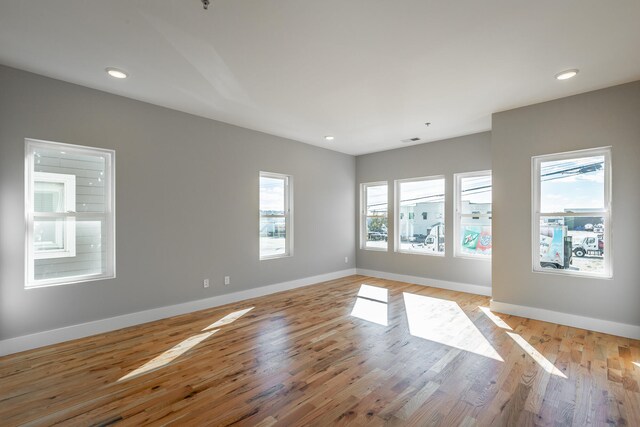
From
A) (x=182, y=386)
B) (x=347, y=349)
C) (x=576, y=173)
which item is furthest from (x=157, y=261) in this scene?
(x=576, y=173)

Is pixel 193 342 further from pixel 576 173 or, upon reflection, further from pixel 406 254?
pixel 576 173

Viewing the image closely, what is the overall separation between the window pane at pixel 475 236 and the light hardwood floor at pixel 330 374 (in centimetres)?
150

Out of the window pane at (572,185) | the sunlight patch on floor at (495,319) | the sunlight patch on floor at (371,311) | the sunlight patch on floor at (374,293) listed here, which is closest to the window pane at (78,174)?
the sunlight patch on floor at (371,311)

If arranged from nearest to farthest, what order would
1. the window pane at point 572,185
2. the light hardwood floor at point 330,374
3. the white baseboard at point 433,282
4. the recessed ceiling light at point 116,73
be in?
the light hardwood floor at point 330,374 < the recessed ceiling light at point 116,73 < the window pane at point 572,185 < the white baseboard at point 433,282

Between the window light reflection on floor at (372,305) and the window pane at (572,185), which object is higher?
the window pane at (572,185)

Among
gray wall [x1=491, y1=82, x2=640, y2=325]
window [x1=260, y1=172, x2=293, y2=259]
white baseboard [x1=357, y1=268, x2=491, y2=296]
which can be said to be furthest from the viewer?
window [x1=260, y1=172, x2=293, y2=259]

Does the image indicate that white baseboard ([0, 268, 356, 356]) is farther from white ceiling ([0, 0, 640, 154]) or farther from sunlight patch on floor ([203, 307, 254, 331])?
white ceiling ([0, 0, 640, 154])

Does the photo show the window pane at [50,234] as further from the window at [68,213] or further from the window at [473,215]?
the window at [473,215]

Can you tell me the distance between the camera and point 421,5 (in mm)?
2107

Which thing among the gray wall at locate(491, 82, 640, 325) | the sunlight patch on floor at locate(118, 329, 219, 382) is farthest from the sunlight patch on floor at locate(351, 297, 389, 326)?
the sunlight patch on floor at locate(118, 329, 219, 382)

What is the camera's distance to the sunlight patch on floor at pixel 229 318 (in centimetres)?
374

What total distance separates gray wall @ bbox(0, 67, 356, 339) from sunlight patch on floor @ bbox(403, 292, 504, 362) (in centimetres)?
235

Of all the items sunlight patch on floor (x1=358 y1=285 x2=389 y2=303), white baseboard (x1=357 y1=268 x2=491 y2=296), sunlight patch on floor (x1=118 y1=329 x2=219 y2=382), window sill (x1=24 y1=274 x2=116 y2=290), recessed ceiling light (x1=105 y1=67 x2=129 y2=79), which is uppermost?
recessed ceiling light (x1=105 y1=67 x2=129 y2=79)

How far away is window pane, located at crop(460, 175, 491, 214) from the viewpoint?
5.27m
